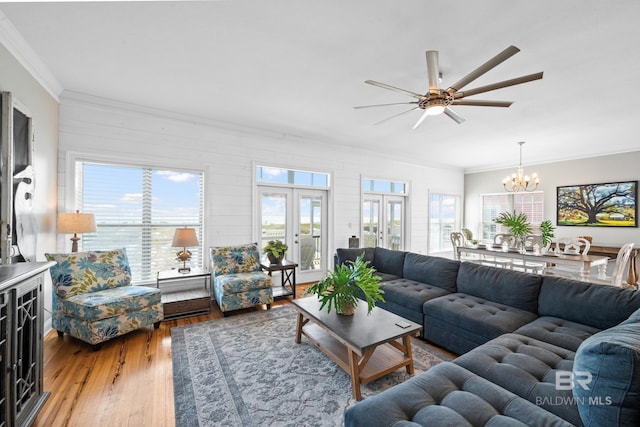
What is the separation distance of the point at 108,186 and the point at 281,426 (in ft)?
12.1

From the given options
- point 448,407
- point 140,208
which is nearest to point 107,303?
point 140,208

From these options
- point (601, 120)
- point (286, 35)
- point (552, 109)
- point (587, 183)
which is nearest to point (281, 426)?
point (286, 35)

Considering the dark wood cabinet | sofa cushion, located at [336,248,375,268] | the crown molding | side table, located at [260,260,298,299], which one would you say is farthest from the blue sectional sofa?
the crown molding

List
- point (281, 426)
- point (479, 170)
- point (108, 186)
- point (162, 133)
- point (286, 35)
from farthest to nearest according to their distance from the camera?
point (479, 170), point (162, 133), point (108, 186), point (286, 35), point (281, 426)

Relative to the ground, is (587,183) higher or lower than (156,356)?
higher

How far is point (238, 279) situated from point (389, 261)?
2233 millimetres

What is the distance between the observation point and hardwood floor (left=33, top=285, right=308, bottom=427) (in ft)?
5.86

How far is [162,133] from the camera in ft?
12.8

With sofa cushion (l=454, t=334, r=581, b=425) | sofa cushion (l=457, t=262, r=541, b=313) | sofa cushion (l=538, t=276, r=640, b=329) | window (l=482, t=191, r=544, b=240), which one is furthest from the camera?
window (l=482, t=191, r=544, b=240)

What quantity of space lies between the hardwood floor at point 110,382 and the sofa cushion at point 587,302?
10.3 ft

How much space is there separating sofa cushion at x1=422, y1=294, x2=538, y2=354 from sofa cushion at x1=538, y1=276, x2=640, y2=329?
0.66 ft

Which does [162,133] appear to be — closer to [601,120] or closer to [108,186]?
[108,186]

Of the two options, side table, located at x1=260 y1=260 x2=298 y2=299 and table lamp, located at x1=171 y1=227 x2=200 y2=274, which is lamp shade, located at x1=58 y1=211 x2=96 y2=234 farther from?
side table, located at x1=260 y1=260 x2=298 y2=299

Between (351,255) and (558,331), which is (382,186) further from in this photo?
(558,331)
